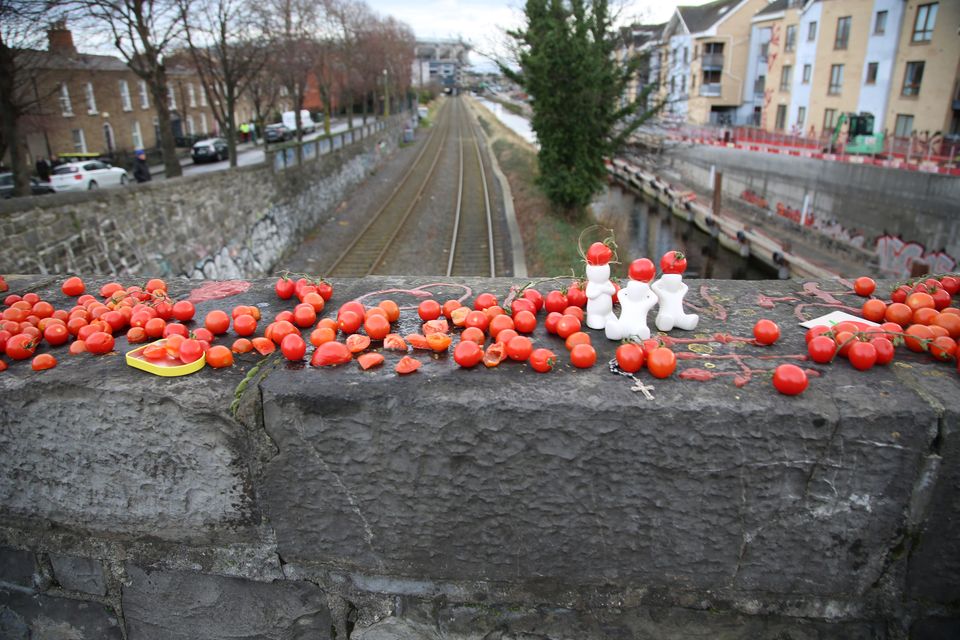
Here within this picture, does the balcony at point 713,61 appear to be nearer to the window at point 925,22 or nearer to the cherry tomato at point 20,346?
the window at point 925,22

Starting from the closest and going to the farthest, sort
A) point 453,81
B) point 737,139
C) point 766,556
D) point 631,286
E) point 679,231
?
1. point 766,556
2. point 631,286
3. point 679,231
4. point 737,139
5. point 453,81

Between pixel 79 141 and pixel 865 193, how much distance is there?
38587 mm

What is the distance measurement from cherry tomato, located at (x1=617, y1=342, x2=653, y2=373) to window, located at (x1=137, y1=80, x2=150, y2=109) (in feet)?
146

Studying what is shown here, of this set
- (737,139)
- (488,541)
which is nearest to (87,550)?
(488,541)

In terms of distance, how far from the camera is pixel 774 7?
152 ft

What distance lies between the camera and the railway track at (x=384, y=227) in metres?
17.1

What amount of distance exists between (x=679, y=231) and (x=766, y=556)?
29681 mm

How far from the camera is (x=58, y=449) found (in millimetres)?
2232

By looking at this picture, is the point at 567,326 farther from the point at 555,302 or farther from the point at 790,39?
the point at 790,39

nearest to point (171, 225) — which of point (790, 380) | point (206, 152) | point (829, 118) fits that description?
point (790, 380)

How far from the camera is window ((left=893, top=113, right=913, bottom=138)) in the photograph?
30.8m

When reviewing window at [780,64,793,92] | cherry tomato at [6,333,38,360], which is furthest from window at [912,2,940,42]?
cherry tomato at [6,333,38,360]

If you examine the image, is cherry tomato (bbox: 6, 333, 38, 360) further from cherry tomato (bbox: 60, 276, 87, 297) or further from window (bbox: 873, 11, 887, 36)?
window (bbox: 873, 11, 887, 36)

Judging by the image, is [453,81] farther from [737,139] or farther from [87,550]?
[87,550]
